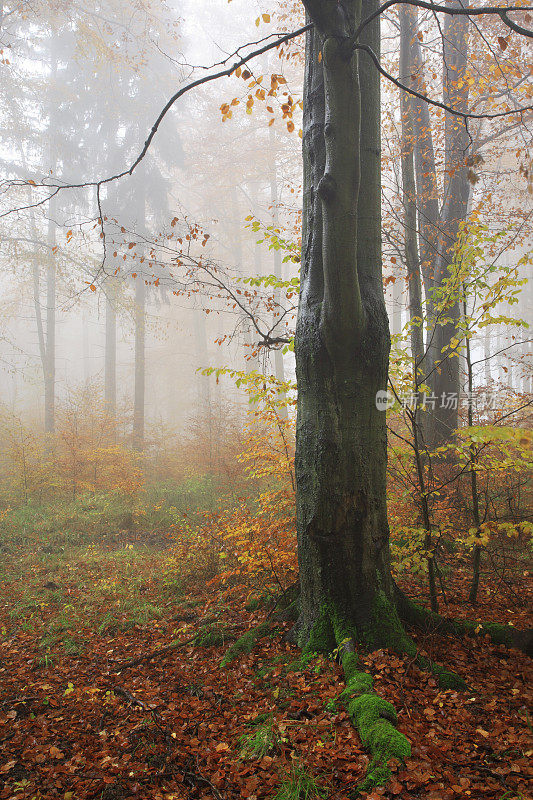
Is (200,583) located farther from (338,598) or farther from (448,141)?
(448,141)

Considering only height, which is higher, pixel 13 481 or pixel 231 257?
pixel 231 257

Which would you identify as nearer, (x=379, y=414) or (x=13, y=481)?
(x=379, y=414)

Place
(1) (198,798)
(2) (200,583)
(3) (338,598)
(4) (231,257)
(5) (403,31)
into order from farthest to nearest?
(4) (231,257), (5) (403,31), (2) (200,583), (3) (338,598), (1) (198,798)

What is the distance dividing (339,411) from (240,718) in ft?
6.63

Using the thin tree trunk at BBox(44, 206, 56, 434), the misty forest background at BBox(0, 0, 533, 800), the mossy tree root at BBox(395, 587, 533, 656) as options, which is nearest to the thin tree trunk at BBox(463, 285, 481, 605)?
the misty forest background at BBox(0, 0, 533, 800)

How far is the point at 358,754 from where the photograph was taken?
220 centimetres

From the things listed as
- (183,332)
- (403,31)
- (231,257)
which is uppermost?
(231,257)

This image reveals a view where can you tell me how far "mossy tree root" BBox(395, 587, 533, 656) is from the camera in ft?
10.7

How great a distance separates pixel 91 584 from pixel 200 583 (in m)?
1.48

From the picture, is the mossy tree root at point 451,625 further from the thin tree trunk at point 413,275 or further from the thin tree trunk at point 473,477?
the thin tree trunk at point 473,477

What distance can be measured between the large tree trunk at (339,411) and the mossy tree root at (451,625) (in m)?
0.29

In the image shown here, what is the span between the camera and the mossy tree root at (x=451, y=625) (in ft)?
10.7

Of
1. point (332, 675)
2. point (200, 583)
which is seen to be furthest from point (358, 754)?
point (200, 583)

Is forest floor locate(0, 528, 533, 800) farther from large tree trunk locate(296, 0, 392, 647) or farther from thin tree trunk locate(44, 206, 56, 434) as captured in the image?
thin tree trunk locate(44, 206, 56, 434)
